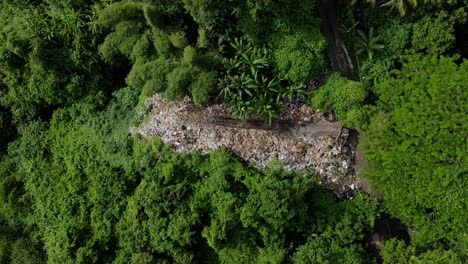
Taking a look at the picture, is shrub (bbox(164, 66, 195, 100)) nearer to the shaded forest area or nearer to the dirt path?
the shaded forest area

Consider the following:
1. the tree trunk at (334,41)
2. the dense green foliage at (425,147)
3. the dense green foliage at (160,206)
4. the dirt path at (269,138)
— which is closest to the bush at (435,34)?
the dense green foliage at (425,147)

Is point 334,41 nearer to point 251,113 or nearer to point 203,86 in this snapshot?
point 251,113

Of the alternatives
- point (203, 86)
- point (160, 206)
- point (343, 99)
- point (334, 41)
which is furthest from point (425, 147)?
point (160, 206)

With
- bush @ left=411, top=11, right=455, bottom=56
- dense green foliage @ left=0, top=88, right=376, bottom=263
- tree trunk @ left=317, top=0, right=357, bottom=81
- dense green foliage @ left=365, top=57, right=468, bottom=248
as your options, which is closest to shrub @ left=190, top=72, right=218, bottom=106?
dense green foliage @ left=0, top=88, right=376, bottom=263

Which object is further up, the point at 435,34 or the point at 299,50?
the point at 435,34

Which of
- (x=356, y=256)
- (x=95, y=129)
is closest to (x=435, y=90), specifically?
(x=356, y=256)
